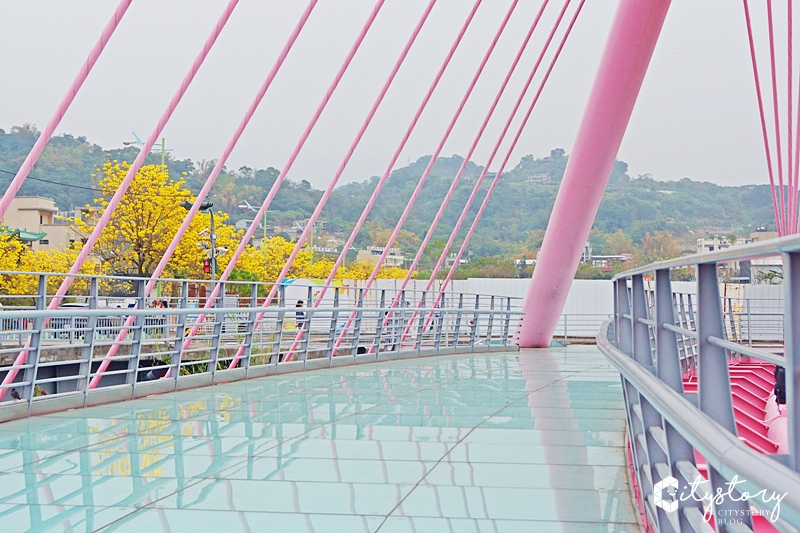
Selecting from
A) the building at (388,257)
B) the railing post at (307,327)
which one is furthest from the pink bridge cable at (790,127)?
the building at (388,257)

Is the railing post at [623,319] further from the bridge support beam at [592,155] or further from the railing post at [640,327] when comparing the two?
the bridge support beam at [592,155]

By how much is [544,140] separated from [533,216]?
56.7 feet

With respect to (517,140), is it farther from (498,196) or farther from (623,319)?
(498,196)

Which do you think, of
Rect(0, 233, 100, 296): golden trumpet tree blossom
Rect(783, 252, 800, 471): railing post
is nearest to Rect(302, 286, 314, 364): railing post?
Rect(783, 252, 800, 471): railing post

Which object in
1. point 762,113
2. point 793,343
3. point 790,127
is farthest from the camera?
point 762,113

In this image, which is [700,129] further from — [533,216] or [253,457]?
[253,457]

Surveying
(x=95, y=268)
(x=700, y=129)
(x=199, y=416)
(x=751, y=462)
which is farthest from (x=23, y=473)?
(x=700, y=129)

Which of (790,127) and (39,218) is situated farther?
(39,218)

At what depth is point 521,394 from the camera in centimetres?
920

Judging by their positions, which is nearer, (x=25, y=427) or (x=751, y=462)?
(x=751, y=462)

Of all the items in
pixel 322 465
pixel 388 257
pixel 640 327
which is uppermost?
pixel 388 257

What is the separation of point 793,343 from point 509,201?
174ft

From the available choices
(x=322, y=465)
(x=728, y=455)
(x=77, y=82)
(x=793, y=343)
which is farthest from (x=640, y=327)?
(x=77, y=82)

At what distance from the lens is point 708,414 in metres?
2.25
